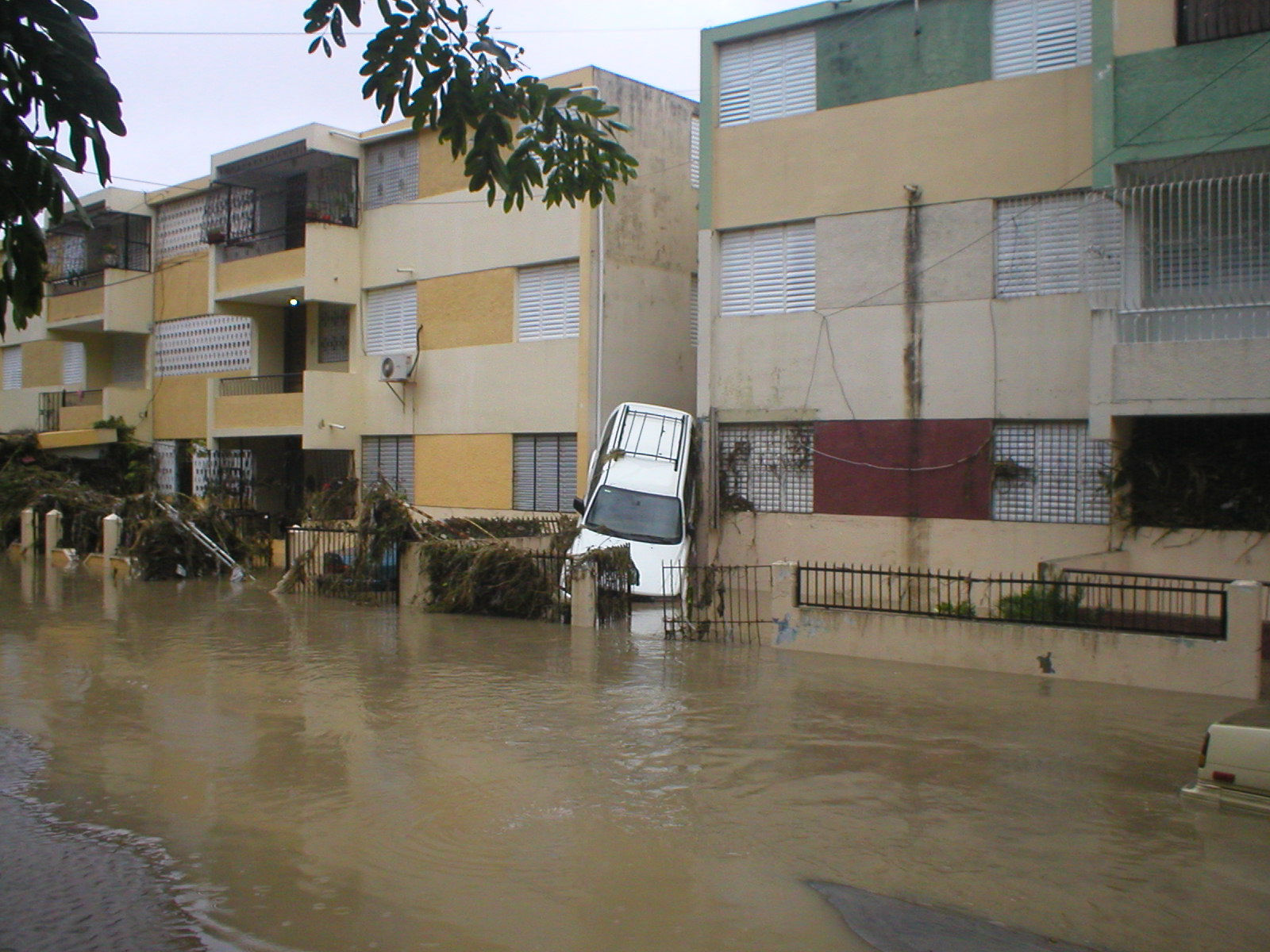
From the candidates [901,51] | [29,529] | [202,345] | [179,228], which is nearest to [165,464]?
[202,345]

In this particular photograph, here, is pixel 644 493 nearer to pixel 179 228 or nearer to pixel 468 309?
pixel 468 309

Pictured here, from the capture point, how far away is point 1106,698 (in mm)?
11000

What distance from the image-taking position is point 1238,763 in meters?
7.10

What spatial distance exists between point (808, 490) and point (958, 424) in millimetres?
2674

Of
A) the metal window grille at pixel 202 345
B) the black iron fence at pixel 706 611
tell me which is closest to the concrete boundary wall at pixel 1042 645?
the black iron fence at pixel 706 611

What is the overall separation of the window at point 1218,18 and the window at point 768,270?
6124 millimetres

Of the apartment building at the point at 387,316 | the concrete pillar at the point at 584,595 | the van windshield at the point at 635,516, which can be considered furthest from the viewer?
the apartment building at the point at 387,316

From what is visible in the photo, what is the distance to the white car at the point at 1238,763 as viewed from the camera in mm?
6992

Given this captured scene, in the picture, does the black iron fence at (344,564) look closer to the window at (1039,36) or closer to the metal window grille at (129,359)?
the window at (1039,36)

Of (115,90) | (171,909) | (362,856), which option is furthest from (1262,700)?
(115,90)

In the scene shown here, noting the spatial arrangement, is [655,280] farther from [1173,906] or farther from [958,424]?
[1173,906]

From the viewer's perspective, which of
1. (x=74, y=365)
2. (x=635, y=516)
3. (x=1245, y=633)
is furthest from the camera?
(x=74, y=365)

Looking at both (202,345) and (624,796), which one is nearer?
(624,796)

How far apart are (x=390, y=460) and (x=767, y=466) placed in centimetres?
966
